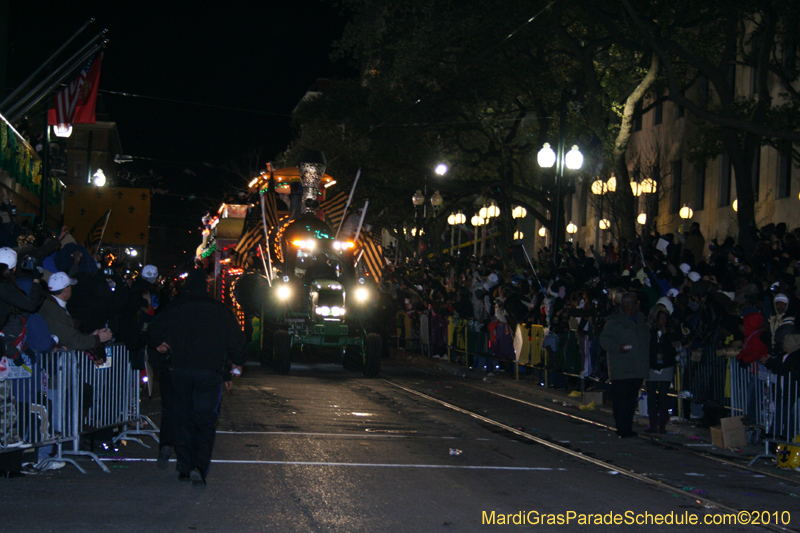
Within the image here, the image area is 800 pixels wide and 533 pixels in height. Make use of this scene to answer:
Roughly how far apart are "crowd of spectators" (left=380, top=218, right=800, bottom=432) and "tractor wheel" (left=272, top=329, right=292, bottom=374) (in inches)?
170

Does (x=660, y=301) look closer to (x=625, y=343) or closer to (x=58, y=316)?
(x=625, y=343)

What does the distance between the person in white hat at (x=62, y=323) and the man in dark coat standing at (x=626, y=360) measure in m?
6.09

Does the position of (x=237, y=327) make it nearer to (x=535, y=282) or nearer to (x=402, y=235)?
(x=535, y=282)

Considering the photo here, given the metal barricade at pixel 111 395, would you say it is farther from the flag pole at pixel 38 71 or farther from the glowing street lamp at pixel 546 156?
the glowing street lamp at pixel 546 156

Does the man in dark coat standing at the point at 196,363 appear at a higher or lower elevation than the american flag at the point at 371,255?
lower

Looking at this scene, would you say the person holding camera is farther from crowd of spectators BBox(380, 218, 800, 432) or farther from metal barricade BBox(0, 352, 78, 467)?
crowd of spectators BBox(380, 218, 800, 432)

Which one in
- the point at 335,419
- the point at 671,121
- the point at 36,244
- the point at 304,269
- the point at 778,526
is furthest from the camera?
the point at 671,121

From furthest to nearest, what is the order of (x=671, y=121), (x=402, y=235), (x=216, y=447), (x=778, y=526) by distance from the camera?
(x=402, y=235)
(x=671, y=121)
(x=216, y=447)
(x=778, y=526)

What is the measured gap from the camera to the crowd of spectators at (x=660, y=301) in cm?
1111

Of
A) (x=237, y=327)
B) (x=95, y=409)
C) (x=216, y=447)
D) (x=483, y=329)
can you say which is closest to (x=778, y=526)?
(x=237, y=327)

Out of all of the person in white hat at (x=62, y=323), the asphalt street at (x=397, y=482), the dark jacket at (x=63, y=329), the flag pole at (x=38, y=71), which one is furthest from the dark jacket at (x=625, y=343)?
the flag pole at (x=38, y=71)

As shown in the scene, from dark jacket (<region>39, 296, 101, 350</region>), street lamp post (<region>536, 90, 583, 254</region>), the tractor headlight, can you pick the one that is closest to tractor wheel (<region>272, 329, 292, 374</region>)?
the tractor headlight

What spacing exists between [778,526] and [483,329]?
13930 mm

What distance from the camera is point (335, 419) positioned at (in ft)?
40.8
